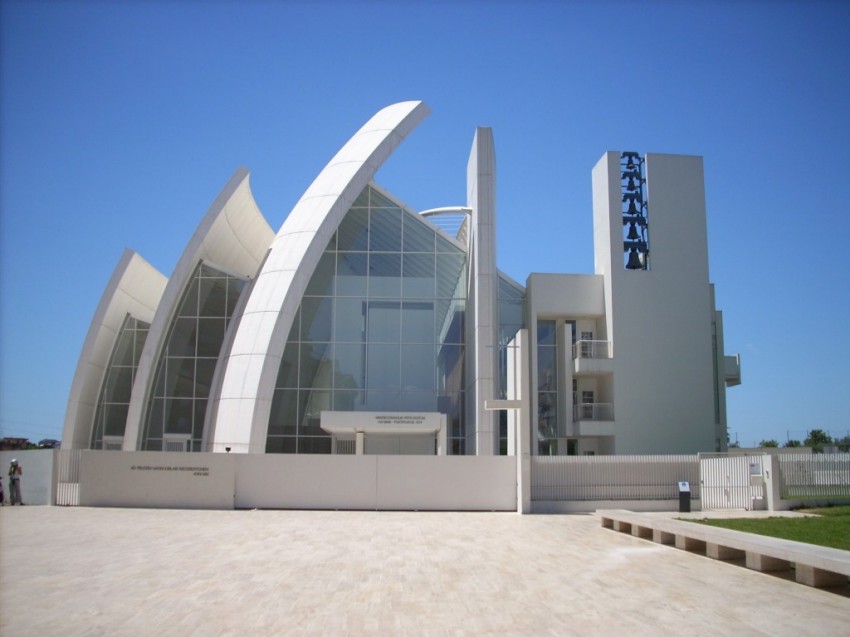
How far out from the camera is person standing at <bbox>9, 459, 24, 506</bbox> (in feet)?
78.5

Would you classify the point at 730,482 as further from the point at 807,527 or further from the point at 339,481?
the point at 339,481

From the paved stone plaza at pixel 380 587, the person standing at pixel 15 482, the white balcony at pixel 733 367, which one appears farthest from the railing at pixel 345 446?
the white balcony at pixel 733 367

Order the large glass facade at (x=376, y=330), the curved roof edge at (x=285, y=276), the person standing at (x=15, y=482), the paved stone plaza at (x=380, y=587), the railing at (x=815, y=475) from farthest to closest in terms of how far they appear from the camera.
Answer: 1. the large glass facade at (x=376, y=330)
2. the curved roof edge at (x=285, y=276)
3. the railing at (x=815, y=475)
4. the person standing at (x=15, y=482)
5. the paved stone plaza at (x=380, y=587)

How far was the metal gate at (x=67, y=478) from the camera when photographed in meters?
24.2

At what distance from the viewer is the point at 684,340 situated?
33.9 m

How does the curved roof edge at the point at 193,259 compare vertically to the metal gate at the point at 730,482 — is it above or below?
above

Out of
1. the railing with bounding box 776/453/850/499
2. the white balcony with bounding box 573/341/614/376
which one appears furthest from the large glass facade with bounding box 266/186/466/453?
the railing with bounding box 776/453/850/499

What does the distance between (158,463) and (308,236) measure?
10.3 metres

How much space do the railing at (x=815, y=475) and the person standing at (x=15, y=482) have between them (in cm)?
2248

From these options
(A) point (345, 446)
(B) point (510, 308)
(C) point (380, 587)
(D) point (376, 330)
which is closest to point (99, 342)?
(A) point (345, 446)

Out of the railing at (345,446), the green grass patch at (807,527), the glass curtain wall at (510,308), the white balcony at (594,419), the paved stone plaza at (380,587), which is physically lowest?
the paved stone plaza at (380,587)

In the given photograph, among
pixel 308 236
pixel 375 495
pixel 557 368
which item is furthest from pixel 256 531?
pixel 557 368

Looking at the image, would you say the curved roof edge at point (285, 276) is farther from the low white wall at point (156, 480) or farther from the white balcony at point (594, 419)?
the white balcony at point (594, 419)

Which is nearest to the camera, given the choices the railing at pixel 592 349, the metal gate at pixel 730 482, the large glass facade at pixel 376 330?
the metal gate at pixel 730 482
